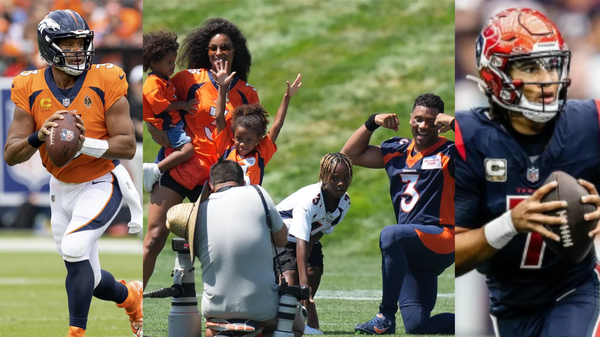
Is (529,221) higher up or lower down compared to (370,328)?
higher up

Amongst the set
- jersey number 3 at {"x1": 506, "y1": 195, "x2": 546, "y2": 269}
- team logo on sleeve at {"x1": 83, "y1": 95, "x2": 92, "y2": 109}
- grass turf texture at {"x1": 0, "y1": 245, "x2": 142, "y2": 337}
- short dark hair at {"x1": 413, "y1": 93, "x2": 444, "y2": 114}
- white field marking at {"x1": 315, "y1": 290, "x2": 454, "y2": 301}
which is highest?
short dark hair at {"x1": 413, "y1": 93, "x2": 444, "y2": 114}

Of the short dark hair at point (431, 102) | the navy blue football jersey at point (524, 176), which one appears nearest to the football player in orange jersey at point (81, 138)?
the short dark hair at point (431, 102)

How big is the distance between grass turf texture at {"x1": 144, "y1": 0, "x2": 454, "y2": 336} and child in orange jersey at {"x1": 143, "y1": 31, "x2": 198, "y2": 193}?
0.18 metres

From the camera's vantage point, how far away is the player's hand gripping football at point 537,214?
2.73m

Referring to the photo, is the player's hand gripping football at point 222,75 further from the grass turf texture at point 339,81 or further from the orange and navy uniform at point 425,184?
the orange and navy uniform at point 425,184

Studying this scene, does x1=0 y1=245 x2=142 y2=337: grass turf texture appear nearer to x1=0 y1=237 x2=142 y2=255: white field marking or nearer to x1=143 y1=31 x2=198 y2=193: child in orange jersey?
x1=0 y1=237 x2=142 y2=255: white field marking

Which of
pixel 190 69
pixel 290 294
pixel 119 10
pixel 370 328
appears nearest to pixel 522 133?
pixel 290 294

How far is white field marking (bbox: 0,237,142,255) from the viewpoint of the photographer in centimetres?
1213

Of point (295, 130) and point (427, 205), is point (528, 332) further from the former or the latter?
point (295, 130)

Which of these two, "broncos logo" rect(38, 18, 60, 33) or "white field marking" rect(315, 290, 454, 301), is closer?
"broncos logo" rect(38, 18, 60, 33)

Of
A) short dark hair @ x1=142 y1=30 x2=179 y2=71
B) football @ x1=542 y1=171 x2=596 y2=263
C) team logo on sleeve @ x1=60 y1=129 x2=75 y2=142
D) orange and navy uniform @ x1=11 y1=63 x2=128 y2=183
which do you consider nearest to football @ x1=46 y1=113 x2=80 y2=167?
team logo on sleeve @ x1=60 y1=129 x2=75 y2=142

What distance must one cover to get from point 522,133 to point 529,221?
39 cm

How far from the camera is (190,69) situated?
4285 millimetres

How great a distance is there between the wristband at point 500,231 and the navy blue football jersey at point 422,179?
1.58m
